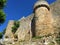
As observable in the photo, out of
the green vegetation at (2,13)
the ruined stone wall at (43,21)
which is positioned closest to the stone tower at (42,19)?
the ruined stone wall at (43,21)

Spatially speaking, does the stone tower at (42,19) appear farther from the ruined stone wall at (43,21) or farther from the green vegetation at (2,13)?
the green vegetation at (2,13)

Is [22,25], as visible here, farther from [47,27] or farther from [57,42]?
[57,42]

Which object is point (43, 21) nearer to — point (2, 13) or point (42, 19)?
point (42, 19)

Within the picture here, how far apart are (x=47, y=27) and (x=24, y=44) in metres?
3.44

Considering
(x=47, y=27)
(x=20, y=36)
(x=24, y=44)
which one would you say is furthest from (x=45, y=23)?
(x=20, y=36)

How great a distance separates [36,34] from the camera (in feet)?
61.3

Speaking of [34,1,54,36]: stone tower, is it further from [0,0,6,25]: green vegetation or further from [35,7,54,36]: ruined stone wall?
[0,0,6,25]: green vegetation

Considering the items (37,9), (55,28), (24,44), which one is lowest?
(24,44)

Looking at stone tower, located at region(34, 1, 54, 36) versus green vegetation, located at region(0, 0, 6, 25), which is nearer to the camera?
green vegetation, located at region(0, 0, 6, 25)

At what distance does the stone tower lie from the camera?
728 inches

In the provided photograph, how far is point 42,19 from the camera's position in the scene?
62.4 ft

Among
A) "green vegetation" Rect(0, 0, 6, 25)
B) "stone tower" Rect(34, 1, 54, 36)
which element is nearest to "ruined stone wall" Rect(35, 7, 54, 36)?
"stone tower" Rect(34, 1, 54, 36)

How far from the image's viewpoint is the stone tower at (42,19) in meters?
18.5

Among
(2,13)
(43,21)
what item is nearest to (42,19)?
(43,21)
